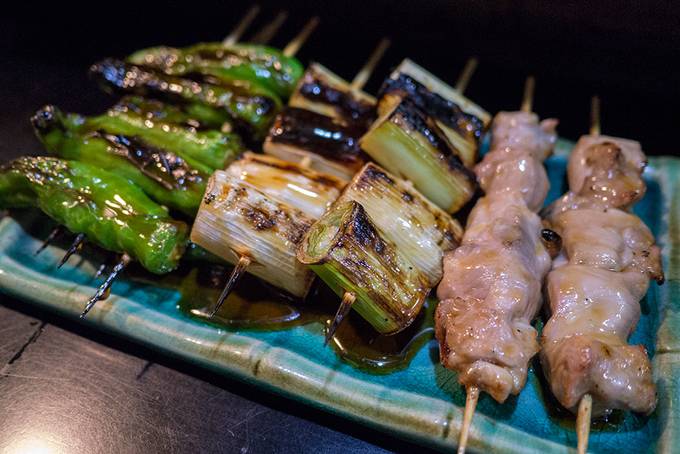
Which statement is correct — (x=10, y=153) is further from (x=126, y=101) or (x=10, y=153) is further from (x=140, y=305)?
(x=140, y=305)

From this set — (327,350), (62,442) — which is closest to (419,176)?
(327,350)

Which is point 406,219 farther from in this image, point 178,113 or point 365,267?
point 178,113

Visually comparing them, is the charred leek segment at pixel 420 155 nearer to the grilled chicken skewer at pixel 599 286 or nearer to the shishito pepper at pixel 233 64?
the grilled chicken skewer at pixel 599 286

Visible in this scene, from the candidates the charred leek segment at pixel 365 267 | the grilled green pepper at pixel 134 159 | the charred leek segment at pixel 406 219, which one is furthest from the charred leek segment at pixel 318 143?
the charred leek segment at pixel 365 267

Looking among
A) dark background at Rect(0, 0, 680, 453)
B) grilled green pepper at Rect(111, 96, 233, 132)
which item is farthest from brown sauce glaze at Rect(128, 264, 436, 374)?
grilled green pepper at Rect(111, 96, 233, 132)

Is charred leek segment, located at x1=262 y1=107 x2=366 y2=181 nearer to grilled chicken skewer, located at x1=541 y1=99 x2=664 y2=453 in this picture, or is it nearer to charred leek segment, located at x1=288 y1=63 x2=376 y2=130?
charred leek segment, located at x1=288 y1=63 x2=376 y2=130

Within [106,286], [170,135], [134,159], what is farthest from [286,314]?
[170,135]
